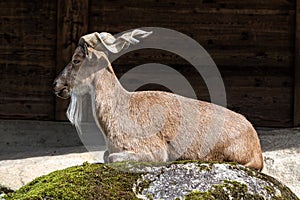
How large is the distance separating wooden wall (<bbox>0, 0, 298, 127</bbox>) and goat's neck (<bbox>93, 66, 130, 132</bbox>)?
18.2ft

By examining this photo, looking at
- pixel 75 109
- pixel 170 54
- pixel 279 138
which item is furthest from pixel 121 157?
pixel 170 54

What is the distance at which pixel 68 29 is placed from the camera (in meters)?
10.8

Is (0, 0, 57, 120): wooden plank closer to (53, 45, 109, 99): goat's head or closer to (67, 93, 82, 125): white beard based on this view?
(67, 93, 82, 125): white beard

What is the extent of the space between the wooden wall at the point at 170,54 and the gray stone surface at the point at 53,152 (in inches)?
13.0

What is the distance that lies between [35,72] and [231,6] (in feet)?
10.2

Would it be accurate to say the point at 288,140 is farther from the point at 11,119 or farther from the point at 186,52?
the point at 11,119

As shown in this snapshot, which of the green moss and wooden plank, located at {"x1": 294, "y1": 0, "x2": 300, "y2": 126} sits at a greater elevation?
the green moss

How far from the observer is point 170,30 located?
1103 cm

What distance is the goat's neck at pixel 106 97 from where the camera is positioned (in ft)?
16.8

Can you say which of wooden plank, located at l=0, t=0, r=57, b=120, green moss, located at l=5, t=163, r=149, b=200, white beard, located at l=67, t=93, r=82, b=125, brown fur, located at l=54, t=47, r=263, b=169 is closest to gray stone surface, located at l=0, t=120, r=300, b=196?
wooden plank, located at l=0, t=0, r=57, b=120

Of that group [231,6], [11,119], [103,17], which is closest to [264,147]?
[231,6]

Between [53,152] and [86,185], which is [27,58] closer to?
[53,152]

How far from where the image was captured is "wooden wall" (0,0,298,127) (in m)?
10.6

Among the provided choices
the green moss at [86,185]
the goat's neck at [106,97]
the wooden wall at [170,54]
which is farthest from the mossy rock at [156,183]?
the wooden wall at [170,54]
